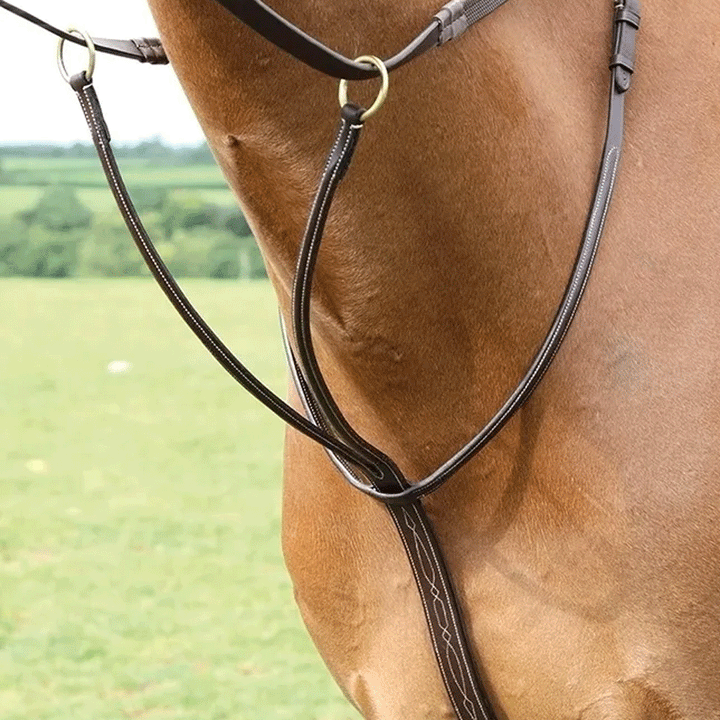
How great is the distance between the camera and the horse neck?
1.46 metres

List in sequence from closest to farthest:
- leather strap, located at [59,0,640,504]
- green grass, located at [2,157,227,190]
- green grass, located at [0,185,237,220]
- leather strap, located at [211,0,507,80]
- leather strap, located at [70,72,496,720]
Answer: leather strap, located at [211,0,507,80] → leather strap, located at [59,0,640,504] → leather strap, located at [70,72,496,720] → green grass, located at [0,185,237,220] → green grass, located at [2,157,227,190]

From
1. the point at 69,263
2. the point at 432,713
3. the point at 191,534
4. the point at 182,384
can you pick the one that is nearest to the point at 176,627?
the point at 191,534

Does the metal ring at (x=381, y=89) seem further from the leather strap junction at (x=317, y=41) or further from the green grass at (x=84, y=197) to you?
the green grass at (x=84, y=197)

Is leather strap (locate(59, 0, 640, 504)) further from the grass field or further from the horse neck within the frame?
the grass field

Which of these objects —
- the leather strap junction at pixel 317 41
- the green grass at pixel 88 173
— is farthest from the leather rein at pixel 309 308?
the green grass at pixel 88 173

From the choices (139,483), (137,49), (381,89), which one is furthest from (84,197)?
(381,89)

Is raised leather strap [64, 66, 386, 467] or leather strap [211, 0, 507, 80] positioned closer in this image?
leather strap [211, 0, 507, 80]

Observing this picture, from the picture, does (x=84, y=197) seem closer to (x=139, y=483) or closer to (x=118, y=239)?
(x=118, y=239)

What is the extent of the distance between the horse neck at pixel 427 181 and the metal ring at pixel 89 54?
11 centimetres

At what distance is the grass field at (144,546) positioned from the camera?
17.2 feet

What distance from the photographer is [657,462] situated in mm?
1673

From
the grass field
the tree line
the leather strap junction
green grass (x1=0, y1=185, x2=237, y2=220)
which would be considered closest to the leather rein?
the leather strap junction

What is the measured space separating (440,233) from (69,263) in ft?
61.3

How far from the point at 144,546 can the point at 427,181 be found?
5.95m
